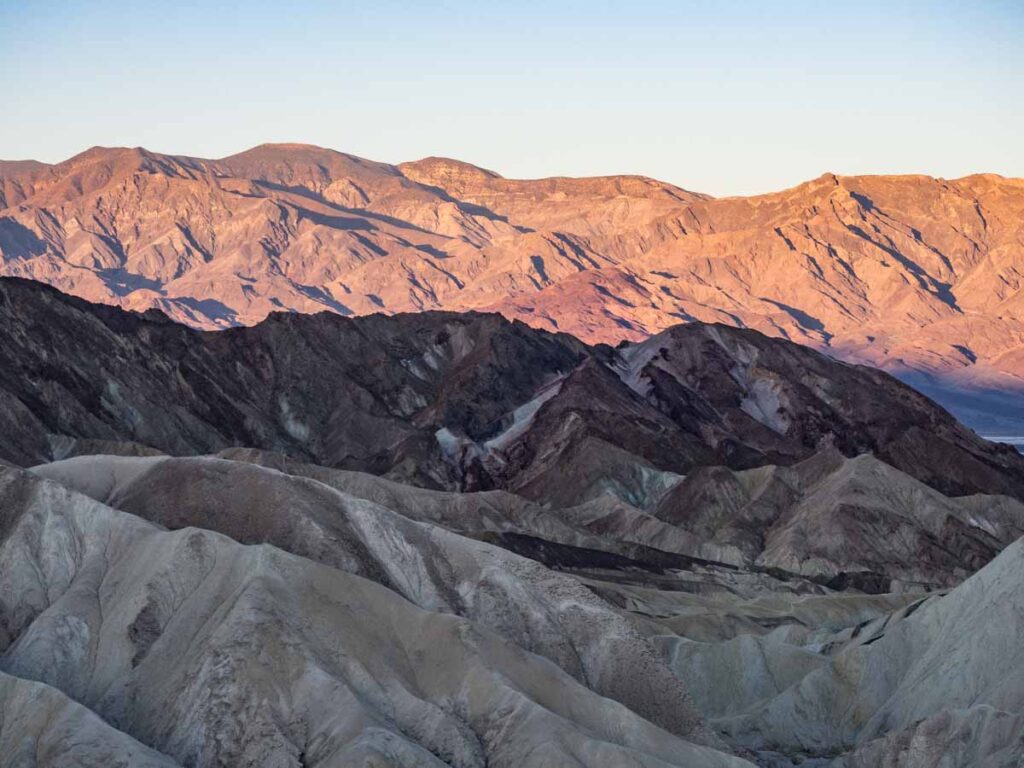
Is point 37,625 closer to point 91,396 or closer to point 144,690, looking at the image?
point 144,690

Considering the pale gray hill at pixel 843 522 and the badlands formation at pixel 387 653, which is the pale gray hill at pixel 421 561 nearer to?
the badlands formation at pixel 387 653

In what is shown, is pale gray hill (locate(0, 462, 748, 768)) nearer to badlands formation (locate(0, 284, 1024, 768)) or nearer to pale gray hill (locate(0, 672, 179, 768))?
badlands formation (locate(0, 284, 1024, 768))

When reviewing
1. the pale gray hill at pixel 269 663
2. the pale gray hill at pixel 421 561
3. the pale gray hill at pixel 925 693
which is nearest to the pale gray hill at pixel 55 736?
the pale gray hill at pixel 269 663

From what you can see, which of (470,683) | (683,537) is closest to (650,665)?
(470,683)

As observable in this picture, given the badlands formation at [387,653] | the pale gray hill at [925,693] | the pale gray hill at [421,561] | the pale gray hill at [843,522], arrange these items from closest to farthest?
the badlands formation at [387,653] → the pale gray hill at [925,693] → the pale gray hill at [421,561] → the pale gray hill at [843,522]

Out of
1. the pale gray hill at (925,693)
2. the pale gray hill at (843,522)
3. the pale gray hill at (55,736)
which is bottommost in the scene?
the pale gray hill at (843,522)

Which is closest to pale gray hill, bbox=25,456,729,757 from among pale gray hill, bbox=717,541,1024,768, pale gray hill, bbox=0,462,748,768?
pale gray hill, bbox=0,462,748,768
